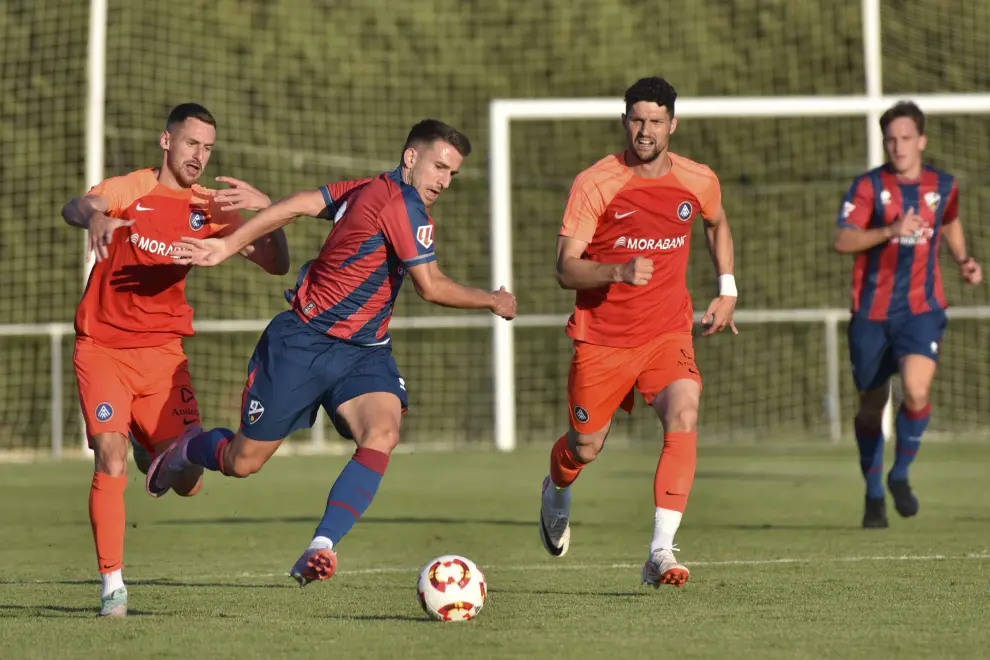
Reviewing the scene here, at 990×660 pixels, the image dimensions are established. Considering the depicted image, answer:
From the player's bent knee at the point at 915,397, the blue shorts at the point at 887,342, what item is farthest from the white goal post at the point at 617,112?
the player's bent knee at the point at 915,397

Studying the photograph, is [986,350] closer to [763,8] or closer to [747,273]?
[747,273]

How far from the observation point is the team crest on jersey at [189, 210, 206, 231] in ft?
24.8

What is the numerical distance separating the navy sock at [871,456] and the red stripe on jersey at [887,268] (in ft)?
2.16

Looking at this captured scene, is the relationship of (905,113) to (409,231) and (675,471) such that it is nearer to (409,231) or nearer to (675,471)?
(675,471)

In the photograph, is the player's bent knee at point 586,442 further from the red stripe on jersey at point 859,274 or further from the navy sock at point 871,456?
the red stripe on jersey at point 859,274

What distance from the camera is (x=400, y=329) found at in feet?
77.3

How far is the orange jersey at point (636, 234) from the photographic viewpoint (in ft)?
25.6

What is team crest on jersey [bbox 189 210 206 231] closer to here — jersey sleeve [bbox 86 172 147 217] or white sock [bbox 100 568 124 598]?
jersey sleeve [bbox 86 172 147 217]

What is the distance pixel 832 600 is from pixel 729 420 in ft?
54.2

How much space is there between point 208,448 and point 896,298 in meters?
4.42

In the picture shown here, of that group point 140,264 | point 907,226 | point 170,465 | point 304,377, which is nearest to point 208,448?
point 170,465

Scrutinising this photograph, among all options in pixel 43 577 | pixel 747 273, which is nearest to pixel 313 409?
pixel 43 577

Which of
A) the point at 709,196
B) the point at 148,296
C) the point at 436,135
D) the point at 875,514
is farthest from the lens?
the point at 875,514

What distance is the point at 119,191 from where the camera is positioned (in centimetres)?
739
